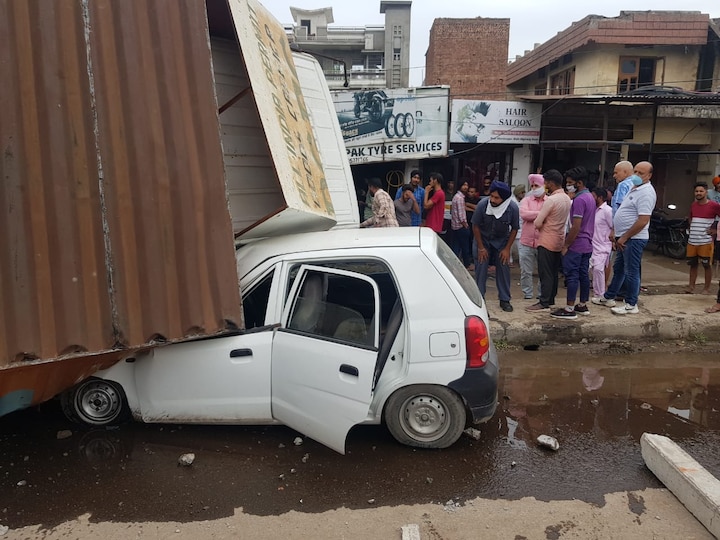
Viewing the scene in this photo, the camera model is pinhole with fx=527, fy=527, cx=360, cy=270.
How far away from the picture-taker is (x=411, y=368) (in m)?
3.41

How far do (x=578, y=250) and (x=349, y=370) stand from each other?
3.81 meters

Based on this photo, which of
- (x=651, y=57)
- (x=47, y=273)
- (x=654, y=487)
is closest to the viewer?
(x=47, y=273)

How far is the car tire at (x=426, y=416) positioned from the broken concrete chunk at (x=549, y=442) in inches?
23.7

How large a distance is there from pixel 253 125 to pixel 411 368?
340cm

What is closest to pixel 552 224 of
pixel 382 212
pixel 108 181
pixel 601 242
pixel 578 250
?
pixel 578 250

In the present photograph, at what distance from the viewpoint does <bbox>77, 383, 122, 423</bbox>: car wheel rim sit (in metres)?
3.75

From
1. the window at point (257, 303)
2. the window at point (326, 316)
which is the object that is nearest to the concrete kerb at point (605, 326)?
the window at point (326, 316)

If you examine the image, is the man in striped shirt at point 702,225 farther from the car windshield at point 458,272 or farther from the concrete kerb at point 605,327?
the car windshield at point 458,272

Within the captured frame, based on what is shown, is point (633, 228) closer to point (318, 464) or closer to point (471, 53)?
point (318, 464)

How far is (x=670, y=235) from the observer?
1126 centimetres

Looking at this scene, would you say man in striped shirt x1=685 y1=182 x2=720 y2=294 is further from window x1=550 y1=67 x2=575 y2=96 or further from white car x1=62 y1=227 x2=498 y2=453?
window x1=550 y1=67 x2=575 y2=96

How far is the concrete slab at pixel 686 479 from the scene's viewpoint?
2697 mm

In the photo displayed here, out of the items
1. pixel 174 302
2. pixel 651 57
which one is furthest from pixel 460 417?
pixel 651 57

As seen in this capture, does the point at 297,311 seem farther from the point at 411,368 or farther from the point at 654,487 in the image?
the point at 654,487
